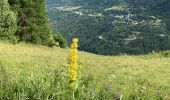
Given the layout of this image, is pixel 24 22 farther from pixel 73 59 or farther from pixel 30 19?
pixel 73 59

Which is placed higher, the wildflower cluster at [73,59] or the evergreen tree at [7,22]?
the wildflower cluster at [73,59]

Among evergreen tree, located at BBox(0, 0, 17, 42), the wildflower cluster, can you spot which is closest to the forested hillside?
evergreen tree, located at BBox(0, 0, 17, 42)

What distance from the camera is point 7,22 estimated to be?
51062mm

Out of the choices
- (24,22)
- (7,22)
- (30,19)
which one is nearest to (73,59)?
(7,22)

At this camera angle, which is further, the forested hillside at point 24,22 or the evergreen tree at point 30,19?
the evergreen tree at point 30,19

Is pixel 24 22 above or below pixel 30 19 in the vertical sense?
below

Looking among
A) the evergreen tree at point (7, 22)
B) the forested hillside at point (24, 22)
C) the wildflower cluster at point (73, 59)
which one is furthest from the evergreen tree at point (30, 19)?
the wildflower cluster at point (73, 59)

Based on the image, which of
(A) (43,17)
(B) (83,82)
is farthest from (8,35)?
(B) (83,82)

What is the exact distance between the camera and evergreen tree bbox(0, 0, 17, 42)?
4989cm

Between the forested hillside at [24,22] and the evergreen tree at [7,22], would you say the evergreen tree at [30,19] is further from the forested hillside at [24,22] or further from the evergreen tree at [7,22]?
the evergreen tree at [7,22]

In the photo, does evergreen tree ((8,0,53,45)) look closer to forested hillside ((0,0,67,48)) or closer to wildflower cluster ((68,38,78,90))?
forested hillside ((0,0,67,48))

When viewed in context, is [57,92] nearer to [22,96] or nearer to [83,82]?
[22,96]

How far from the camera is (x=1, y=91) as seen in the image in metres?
7.19

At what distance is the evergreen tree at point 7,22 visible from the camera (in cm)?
4989
